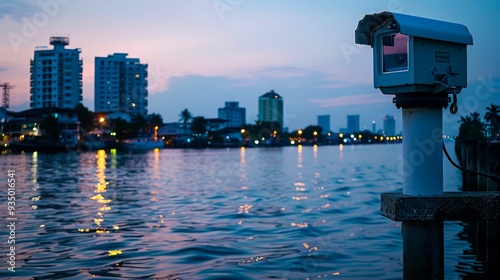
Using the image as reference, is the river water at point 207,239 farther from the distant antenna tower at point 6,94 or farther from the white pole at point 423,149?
the distant antenna tower at point 6,94

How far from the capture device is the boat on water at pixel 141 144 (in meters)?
145

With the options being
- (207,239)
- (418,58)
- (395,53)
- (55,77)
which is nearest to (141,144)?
(55,77)

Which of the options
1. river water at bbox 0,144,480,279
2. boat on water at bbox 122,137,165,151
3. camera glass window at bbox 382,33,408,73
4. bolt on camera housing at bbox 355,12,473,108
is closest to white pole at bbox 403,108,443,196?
bolt on camera housing at bbox 355,12,473,108

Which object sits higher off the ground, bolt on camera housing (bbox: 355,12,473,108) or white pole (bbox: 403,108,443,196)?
bolt on camera housing (bbox: 355,12,473,108)

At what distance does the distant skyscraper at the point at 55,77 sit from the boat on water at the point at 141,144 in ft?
104

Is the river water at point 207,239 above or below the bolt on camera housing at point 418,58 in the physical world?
below

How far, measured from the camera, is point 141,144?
5881 inches

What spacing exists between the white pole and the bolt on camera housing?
109mm

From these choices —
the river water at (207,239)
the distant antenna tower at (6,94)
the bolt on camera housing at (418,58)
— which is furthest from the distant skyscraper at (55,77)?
the bolt on camera housing at (418,58)

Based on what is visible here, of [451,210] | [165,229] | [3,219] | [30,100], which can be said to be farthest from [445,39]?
[30,100]

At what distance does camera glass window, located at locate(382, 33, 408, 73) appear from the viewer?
164 inches

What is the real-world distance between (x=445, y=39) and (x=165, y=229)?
1038 centimetres

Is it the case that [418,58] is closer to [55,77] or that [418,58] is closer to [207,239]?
[207,239]

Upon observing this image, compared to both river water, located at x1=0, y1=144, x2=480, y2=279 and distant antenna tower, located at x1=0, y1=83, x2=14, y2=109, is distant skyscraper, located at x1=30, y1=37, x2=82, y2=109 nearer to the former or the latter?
distant antenna tower, located at x1=0, y1=83, x2=14, y2=109
